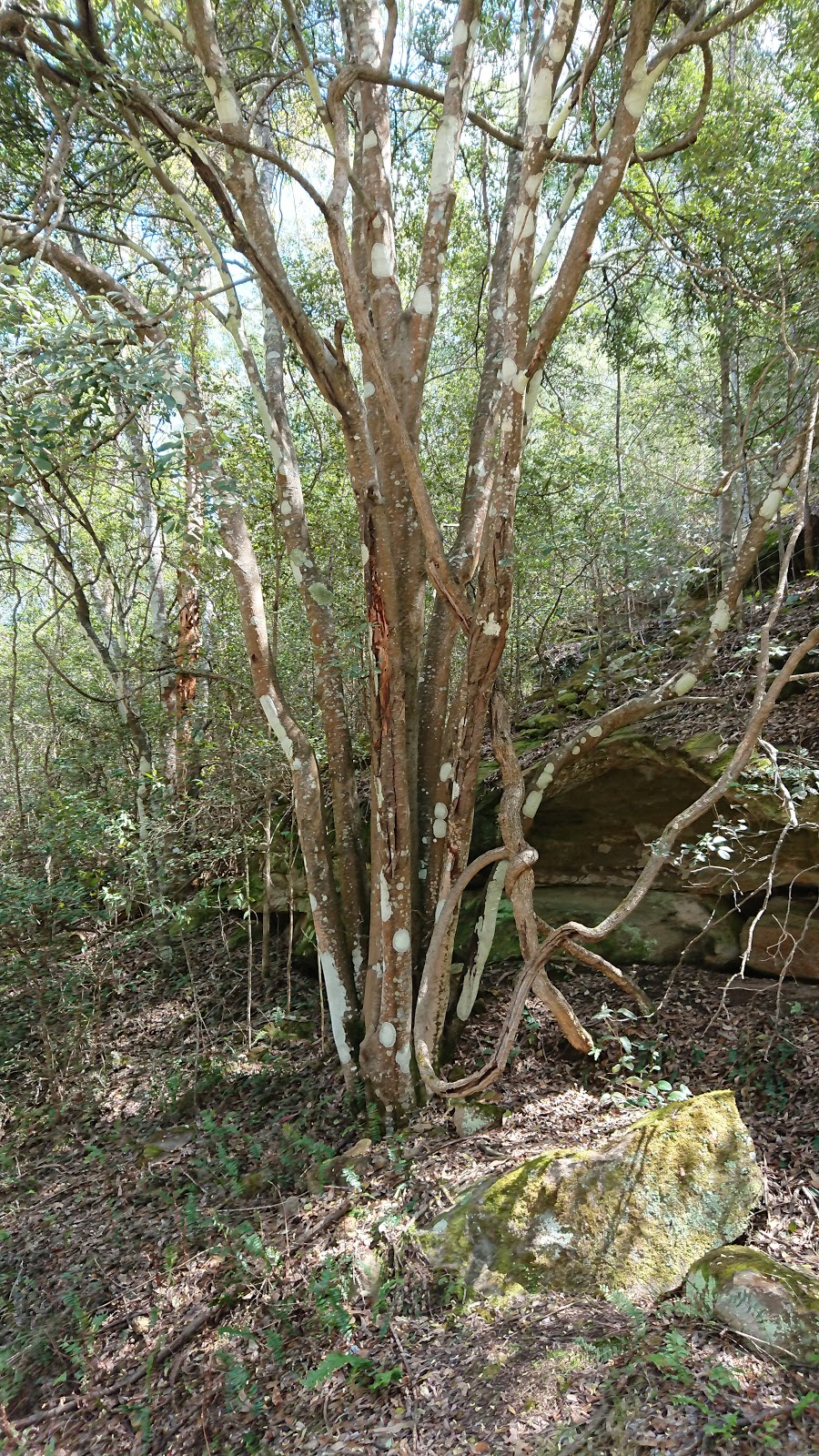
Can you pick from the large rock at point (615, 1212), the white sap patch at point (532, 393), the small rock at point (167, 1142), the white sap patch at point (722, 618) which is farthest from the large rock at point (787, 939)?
the small rock at point (167, 1142)

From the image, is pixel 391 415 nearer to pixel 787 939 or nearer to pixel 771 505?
pixel 771 505

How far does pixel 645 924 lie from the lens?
5340mm

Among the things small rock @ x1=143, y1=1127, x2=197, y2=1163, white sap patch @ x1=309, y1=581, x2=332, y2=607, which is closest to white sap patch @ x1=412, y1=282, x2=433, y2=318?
white sap patch @ x1=309, y1=581, x2=332, y2=607

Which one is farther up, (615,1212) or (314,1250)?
(615,1212)

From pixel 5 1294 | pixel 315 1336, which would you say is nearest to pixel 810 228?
pixel 315 1336

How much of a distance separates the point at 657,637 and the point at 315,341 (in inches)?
205

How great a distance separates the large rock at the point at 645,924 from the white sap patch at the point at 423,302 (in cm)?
408

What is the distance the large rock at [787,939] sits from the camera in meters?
4.66

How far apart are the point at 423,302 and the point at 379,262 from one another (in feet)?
1.25

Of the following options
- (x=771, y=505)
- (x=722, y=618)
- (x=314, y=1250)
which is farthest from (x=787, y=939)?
(x=314, y=1250)

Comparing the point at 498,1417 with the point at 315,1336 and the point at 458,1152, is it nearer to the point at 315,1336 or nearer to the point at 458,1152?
the point at 315,1336

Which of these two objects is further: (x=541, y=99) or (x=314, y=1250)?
(x=314, y=1250)

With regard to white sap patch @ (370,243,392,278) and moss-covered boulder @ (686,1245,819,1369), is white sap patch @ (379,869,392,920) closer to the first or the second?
moss-covered boulder @ (686,1245,819,1369)

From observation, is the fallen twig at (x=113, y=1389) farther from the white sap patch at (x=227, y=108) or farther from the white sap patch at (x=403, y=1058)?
the white sap patch at (x=227, y=108)
